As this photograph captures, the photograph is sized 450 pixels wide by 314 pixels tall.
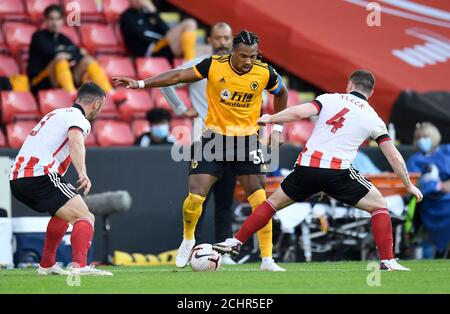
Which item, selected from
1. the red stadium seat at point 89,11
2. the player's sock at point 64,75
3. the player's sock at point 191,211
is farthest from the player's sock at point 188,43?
the player's sock at point 191,211

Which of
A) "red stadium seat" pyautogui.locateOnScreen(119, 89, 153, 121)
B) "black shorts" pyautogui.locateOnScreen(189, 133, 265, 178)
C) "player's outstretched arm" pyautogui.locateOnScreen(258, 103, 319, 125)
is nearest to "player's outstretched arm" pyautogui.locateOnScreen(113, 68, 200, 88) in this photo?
"black shorts" pyautogui.locateOnScreen(189, 133, 265, 178)

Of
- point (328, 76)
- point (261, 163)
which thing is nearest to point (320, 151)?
point (261, 163)

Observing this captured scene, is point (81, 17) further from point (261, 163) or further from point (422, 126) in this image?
point (261, 163)

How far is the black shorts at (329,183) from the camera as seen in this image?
Answer: 1108 cm

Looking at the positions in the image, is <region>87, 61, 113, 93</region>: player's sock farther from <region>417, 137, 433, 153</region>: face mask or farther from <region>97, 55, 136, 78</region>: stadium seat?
<region>417, 137, 433, 153</region>: face mask

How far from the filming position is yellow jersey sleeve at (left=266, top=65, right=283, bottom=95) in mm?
11641

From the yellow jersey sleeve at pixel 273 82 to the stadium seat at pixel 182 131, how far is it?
375cm

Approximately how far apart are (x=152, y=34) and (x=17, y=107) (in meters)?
2.50

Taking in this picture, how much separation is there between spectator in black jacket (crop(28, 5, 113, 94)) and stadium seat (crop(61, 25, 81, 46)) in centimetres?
81

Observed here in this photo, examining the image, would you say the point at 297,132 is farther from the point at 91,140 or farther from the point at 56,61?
the point at 56,61

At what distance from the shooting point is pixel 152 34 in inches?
695

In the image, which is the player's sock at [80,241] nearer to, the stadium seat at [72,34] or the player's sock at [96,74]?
the player's sock at [96,74]

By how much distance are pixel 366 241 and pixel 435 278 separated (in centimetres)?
491

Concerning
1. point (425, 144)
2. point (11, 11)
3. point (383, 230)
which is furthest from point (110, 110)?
point (383, 230)
